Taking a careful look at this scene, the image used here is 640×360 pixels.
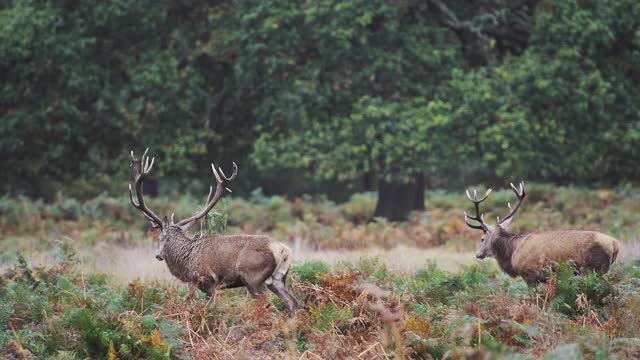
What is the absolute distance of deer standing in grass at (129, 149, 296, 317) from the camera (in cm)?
984

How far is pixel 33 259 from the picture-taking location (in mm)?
14242

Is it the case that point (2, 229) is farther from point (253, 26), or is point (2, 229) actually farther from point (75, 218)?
point (253, 26)

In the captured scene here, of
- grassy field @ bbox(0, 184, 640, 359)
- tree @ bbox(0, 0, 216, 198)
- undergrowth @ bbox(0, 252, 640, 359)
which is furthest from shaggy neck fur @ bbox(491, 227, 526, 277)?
tree @ bbox(0, 0, 216, 198)

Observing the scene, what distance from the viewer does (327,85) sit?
22172mm

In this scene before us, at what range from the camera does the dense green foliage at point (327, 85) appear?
21.2 m

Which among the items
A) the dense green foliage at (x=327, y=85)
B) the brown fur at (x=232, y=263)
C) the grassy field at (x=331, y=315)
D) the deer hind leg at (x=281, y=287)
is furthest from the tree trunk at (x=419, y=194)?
the deer hind leg at (x=281, y=287)

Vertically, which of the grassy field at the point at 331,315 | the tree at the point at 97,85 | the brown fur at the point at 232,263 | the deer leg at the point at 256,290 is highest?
the tree at the point at 97,85

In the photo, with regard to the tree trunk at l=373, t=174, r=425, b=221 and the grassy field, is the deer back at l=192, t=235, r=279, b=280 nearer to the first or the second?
the grassy field

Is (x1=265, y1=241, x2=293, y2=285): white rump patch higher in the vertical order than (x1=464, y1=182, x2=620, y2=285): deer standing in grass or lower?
higher

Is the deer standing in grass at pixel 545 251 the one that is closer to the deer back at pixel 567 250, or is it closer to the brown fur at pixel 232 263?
the deer back at pixel 567 250

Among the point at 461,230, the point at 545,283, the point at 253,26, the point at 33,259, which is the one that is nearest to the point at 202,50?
the point at 253,26

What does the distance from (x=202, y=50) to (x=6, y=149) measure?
4.89 m

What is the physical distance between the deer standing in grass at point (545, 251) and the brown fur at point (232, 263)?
250 cm

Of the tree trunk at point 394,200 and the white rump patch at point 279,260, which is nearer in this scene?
the white rump patch at point 279,260
